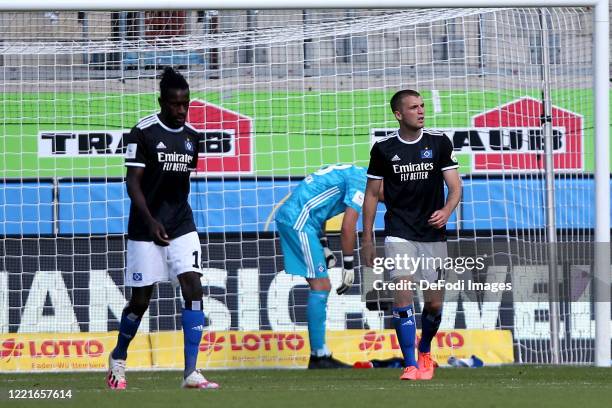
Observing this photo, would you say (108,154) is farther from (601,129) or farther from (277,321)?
(601,129)

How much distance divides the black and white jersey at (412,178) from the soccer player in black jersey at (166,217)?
130cm

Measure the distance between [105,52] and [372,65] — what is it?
234 centimetres

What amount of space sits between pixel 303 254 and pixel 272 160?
2.27 metres

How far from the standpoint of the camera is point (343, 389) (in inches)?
275

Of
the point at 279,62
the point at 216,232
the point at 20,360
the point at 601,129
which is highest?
the point at 279,62

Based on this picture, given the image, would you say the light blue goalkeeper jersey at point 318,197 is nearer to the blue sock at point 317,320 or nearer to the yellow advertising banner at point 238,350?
the blue sock at point 317,320

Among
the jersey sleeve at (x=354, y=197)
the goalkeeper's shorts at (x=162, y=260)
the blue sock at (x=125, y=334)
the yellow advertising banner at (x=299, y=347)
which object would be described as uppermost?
the jersey sleeve at (x=354, y=197)

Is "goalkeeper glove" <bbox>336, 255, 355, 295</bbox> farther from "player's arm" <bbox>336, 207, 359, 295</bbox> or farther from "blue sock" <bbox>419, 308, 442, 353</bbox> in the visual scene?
"blue sock" <bbox>419, 308, 442, 353</bbox>

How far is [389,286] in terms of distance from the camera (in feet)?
33.2

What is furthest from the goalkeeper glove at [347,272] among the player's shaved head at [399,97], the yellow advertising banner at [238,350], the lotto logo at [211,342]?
Result: the player's shaved head at [399,97]

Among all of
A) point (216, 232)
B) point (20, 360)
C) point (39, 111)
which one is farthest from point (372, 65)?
point (20, 360)

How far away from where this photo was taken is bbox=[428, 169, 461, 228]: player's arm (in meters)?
7.75

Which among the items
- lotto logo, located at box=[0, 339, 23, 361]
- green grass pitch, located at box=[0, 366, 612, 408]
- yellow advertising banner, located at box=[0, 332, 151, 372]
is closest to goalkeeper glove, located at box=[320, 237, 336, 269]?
green grass pitch, located at box=[0, 366, 612, 408]

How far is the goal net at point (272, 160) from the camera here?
1027cm
